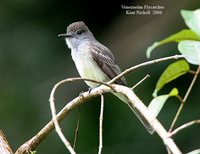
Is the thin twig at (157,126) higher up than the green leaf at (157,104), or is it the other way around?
the green leaf at (157,104)

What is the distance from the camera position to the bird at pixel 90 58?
15.7ft

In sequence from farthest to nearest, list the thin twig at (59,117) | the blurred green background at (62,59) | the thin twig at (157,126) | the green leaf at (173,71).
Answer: the blurred green background at (62,59) < the thin twig at (59,117) < the green leaf at (173,71) < the thin twig at (157,126)

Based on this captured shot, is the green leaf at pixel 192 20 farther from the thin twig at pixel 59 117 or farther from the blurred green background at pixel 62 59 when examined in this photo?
the blurred green background at pixel 62 59

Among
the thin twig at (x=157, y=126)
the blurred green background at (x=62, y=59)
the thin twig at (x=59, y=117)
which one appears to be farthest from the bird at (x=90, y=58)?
the thin twig at (x=157, y=126)

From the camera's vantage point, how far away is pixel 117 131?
632cm

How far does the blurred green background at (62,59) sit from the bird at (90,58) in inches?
47.6

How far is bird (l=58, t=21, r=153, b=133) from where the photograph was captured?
188 inches

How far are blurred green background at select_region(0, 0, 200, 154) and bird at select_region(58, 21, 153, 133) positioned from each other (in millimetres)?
1210

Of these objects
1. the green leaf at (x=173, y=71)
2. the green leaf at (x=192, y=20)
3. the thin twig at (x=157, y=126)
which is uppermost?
the green leaf at (x=192, y=20)

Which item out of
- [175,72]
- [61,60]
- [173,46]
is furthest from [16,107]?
[175,72]

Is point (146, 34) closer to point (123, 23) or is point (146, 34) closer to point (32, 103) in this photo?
point (123, 23)

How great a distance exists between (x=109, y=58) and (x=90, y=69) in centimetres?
35

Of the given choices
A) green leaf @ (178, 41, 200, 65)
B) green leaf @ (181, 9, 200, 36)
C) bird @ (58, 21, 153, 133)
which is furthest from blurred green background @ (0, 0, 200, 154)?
green leaf @ (181, 9, 200, 36)

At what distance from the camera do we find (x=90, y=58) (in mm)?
4949
